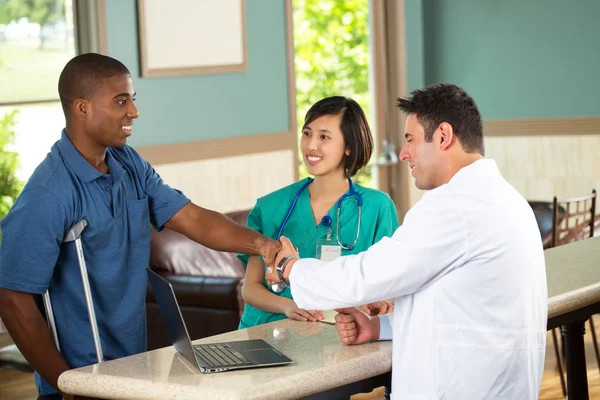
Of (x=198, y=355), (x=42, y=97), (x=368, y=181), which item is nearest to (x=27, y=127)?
(x=42, y=97)

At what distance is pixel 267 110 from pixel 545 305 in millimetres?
4669

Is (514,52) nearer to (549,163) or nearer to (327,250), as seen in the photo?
(549,163)

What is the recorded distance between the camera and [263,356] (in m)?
2.31

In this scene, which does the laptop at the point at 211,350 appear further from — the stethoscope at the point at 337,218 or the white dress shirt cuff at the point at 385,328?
the stethoscope at the point at 337,218

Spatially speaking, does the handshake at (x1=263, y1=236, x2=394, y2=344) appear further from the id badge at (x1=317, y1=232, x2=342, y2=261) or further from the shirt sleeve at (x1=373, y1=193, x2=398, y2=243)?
the shirt sleeve at (x1=373, y1=193, x2=398, y2=243)

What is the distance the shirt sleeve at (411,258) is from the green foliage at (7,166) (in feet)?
12.0

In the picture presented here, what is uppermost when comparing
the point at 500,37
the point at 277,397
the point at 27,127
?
the point at 500,37

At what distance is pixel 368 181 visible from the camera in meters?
7.97

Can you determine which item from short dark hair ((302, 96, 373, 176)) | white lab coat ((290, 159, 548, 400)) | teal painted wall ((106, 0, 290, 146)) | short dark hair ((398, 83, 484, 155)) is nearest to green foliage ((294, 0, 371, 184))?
teal painted wall ((106, 0, 290, 146))

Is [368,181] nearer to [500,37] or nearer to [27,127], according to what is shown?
[500,37]

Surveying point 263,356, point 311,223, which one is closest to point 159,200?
point 311,223

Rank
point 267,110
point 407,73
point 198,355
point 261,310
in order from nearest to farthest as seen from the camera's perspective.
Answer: point 198,355 < point 261,310 < point 267,110 < point 407,73

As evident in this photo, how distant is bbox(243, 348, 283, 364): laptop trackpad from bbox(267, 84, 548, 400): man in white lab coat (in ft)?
0.61

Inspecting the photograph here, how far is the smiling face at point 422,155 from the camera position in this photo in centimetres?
233
